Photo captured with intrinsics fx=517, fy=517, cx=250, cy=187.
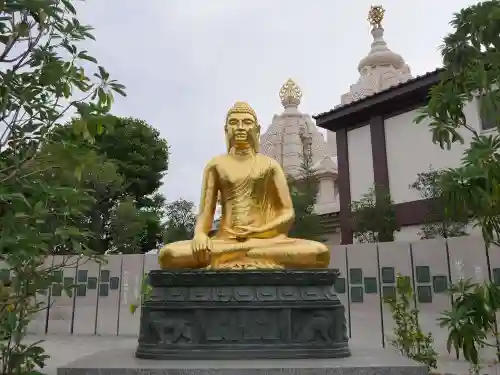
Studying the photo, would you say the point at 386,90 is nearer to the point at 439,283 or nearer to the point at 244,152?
the point at 439,283

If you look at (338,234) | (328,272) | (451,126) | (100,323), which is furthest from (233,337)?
(338,234)

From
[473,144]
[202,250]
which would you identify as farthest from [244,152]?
[473,144]

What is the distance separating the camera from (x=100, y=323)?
8.83m

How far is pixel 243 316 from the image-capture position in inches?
154

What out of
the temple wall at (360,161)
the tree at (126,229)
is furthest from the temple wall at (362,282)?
the temple wall at (360,161)

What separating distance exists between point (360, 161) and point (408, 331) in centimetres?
976

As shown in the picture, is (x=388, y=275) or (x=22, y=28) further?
(x=388, y=275)

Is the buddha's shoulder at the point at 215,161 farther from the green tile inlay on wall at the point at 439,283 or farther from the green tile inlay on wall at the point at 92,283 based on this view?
the green tile inlay on wall at the point at 92,283

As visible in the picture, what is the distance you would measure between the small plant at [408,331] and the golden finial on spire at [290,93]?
18.6m

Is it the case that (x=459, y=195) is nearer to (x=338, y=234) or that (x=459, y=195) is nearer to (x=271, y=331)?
(x=271, y=331)

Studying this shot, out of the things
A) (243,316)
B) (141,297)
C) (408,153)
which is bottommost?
(243,316)

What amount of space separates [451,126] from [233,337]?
2.36 m

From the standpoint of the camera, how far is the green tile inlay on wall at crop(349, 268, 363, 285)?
7234mm

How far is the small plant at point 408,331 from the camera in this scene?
5.48 m
